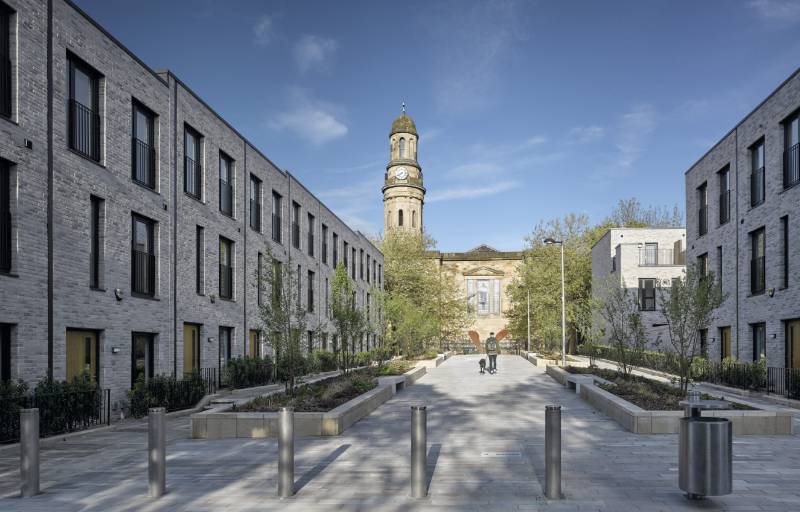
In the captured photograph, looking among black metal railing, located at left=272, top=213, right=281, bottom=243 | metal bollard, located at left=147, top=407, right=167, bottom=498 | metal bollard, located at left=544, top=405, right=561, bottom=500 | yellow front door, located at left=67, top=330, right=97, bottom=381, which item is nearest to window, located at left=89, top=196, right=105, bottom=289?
yellow front door, located at left=67, top=330, right=97, bottom=381

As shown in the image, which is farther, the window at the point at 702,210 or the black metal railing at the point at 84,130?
the window at the point at 702,210

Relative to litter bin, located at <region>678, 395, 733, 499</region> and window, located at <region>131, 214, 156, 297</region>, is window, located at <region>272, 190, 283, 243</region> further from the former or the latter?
litter bin, located at <region>678, 395, 733, 499</region>

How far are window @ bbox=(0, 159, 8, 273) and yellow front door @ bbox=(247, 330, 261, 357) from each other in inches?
500

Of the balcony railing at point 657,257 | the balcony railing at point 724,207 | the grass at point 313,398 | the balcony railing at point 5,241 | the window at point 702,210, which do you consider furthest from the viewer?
the balcony railing at point 657,257

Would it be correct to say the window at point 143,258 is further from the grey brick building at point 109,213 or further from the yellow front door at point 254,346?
the yellow front door at point 254,346

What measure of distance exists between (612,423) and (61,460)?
30.6 feet

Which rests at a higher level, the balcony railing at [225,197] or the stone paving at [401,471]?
the balcony railing at [225,197]

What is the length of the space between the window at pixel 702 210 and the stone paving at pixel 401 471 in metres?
18.2

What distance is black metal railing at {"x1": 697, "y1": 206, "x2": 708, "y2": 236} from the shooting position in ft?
92.7

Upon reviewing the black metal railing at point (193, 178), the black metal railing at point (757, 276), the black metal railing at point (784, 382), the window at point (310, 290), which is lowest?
the black metal railing at point (784, 382)

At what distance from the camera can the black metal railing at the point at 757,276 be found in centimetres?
2227

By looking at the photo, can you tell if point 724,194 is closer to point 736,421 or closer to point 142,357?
point 736,421

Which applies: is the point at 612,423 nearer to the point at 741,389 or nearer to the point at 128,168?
the point at 741,389

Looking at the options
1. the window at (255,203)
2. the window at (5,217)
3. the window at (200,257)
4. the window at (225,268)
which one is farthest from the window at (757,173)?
the window at (5,217)
